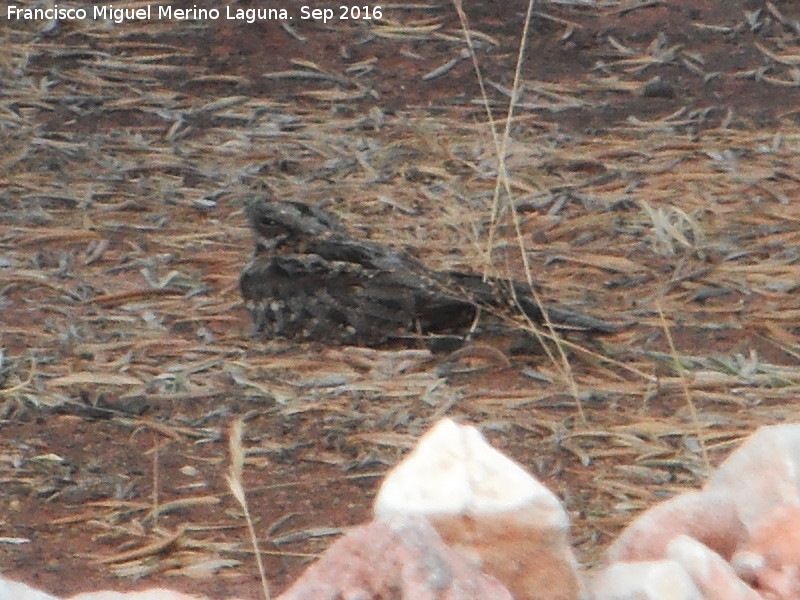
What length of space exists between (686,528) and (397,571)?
414 millimetres

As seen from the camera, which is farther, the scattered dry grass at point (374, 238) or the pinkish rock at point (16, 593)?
the scattered dry grass at point (374, 238)

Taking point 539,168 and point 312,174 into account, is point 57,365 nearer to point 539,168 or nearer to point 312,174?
point 312,174

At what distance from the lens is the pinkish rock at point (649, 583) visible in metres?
1.27

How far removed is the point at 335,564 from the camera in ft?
4.02

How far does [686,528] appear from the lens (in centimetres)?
146

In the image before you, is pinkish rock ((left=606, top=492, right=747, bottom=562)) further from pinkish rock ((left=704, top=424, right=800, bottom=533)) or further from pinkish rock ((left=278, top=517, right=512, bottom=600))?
pinkish rock ((left=278, top=517, right=512, bottom=600))

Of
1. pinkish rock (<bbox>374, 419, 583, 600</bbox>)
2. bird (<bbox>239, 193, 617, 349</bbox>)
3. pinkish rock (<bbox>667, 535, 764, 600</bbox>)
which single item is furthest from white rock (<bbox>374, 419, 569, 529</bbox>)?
bird (<bbox>239, 193, 617, 349</bbox>)

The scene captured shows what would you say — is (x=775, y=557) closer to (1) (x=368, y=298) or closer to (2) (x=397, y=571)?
(2) (x=397, y=571)

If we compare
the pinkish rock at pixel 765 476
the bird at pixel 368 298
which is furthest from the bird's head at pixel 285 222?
the pinkish rock at pixel 765 476

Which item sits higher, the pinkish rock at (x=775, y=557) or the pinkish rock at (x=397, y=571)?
the pinkish rock at (x=397, y=571)

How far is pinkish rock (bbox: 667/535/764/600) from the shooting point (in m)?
1.31

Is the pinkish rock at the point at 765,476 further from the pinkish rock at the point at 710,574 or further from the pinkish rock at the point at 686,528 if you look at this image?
the pinkish rock at the point at 710,574

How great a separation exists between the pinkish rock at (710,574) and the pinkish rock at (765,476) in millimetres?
147

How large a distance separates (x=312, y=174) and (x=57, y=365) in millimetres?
1381
